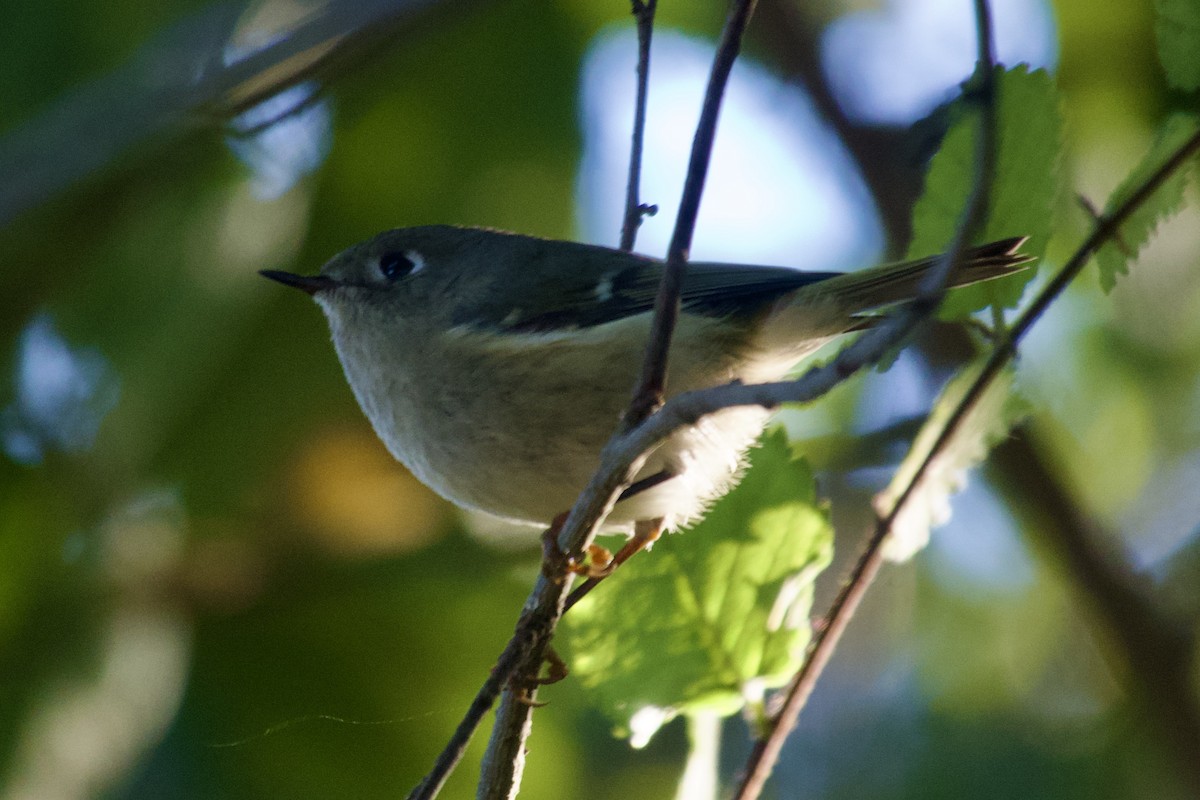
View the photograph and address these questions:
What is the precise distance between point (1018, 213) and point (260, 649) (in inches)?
64.2

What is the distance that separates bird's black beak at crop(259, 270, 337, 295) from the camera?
2260 millimetres

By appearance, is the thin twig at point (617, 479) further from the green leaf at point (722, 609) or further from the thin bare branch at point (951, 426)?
the thin bare branch at point (951, 426)

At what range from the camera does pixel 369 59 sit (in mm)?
2070

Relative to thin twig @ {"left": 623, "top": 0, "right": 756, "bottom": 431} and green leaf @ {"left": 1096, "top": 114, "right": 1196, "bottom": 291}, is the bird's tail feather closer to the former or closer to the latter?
green leaf @ {"left": 1096, "top": 114, "right": 1196, "bottom": 291}

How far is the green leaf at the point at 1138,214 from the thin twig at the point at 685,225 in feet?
1.42

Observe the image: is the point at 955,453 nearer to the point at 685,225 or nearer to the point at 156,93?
the point at 685,225

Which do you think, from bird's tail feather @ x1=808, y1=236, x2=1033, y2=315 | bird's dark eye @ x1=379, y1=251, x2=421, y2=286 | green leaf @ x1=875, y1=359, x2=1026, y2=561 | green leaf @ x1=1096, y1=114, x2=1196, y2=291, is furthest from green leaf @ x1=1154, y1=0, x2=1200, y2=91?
bird's dark eye @ x1=379, y1=251, x2=421, y2=286

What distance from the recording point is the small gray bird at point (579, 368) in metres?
1.87

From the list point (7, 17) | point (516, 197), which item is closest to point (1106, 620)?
point (516, 197)

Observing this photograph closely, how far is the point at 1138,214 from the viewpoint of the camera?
1.25 meters

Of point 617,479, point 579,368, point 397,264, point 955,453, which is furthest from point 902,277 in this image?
point 397,264

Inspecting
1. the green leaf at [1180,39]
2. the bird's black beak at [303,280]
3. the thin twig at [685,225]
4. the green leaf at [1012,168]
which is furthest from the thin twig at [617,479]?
the bird's black beak at [303,280]

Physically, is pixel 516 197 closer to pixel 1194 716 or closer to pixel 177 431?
pixel 177 431

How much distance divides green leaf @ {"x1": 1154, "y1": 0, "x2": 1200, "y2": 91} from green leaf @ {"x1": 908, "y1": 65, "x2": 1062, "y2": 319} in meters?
0.11
